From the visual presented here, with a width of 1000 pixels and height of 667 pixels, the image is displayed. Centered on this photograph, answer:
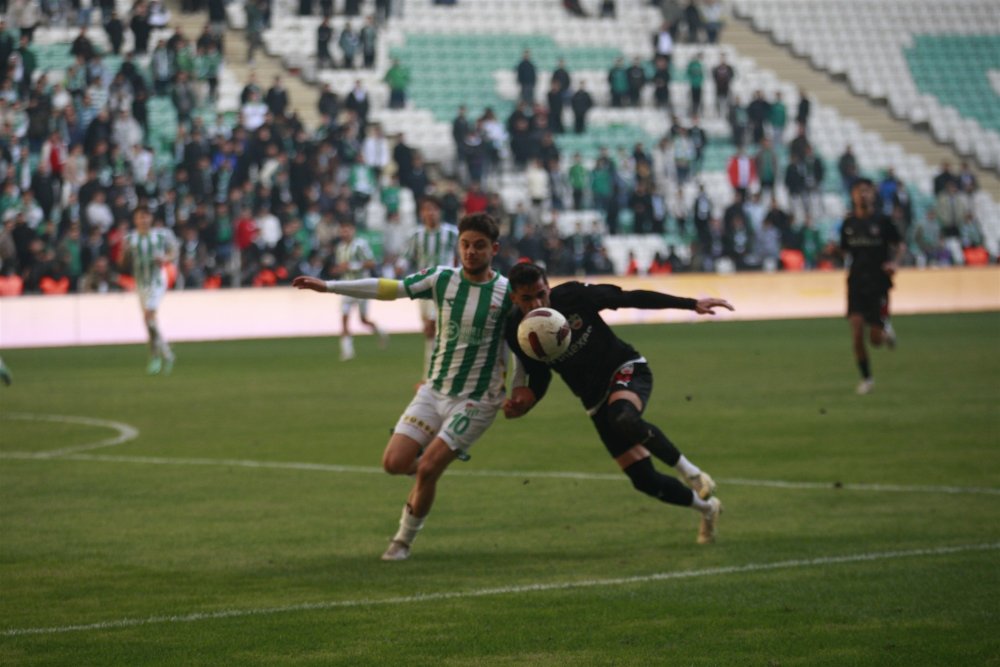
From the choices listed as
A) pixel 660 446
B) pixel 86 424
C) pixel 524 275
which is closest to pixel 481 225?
pixel 524 275

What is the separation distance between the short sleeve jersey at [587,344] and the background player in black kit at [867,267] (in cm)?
956

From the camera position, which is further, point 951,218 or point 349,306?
point 951,218

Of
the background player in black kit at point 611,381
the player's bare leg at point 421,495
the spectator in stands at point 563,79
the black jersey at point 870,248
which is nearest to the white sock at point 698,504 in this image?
the background player in black kit at point 611,381

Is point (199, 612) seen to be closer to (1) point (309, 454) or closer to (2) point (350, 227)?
(1) point (309, 454)

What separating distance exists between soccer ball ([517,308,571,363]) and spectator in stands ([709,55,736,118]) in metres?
34.1

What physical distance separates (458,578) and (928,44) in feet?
145

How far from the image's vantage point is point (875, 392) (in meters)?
18.9

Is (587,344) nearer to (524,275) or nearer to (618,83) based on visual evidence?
(524,275)

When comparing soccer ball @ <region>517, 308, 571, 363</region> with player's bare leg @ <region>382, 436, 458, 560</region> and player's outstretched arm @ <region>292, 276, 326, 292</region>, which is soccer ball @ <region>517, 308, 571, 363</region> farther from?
player's outstretched arm @ <region>292, 276, 326, 292</region>

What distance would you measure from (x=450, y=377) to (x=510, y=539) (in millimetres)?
1108

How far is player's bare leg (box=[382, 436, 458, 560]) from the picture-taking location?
9.27m

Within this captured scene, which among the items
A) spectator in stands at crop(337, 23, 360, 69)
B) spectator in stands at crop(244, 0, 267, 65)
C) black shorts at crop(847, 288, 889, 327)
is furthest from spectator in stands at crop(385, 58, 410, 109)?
black shorts at crop(847, 288, 889, 327)

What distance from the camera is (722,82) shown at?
1660 inches

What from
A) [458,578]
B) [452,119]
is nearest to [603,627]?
[458,578]
